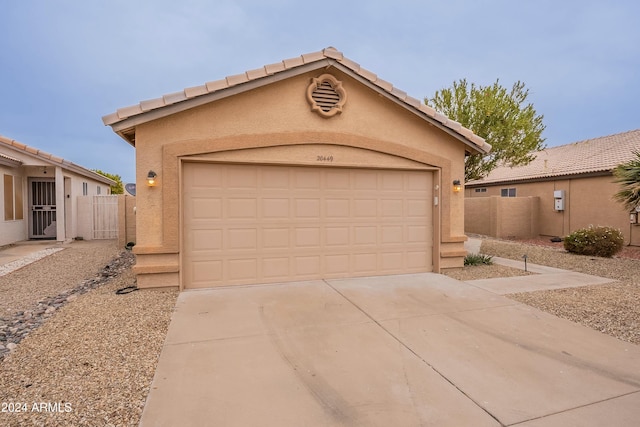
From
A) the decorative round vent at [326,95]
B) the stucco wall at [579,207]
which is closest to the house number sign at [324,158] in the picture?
the decorative round vent at [326,95]

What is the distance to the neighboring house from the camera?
12.8 m

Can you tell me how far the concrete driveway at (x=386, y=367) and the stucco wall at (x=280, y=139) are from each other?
174 cm

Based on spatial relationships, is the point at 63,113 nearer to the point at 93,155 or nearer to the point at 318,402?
the point at 93,155

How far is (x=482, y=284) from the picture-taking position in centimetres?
750

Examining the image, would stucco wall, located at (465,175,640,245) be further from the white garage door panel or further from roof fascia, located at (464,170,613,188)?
the white garage door panel

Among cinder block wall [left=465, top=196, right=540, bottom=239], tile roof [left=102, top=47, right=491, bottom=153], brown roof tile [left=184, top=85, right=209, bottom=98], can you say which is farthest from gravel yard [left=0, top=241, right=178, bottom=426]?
cinder block wall [left=465, top=196, right=540, bottom=239]

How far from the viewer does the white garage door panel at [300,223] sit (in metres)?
6.94

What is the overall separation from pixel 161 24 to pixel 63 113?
76970mm

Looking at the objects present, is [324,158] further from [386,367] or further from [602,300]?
[602,300]

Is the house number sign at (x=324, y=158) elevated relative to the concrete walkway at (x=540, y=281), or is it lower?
elevated

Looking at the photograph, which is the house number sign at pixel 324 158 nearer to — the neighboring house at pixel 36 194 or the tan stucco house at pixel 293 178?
the tan stucco house at pixel 293 178

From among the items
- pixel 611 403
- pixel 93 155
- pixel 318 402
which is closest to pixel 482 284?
pixel 611 403

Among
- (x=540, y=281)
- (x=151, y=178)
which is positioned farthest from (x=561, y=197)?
(x=151, y=178)

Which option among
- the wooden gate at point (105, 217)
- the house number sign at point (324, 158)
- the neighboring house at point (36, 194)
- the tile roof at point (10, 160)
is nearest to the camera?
the house number sign at point (324, 158)
